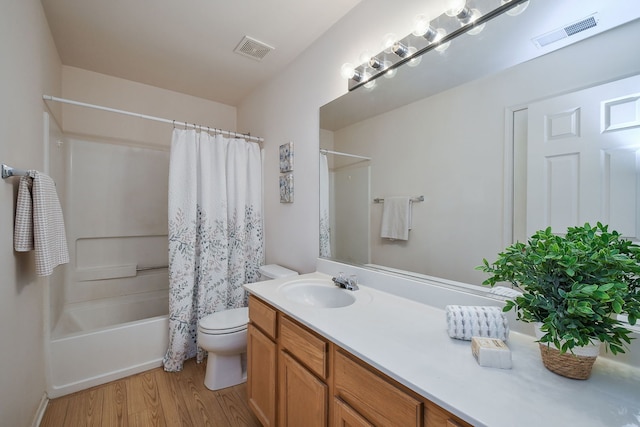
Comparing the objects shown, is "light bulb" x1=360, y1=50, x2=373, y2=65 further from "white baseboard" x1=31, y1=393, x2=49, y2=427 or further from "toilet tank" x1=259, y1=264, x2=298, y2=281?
"white baseboard" x1=31, y1=393, x2=49, y2=427

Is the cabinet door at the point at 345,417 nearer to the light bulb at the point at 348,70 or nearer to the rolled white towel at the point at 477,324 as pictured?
the rolled white towel at the point at 477,324

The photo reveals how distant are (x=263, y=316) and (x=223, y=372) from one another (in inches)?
34.7

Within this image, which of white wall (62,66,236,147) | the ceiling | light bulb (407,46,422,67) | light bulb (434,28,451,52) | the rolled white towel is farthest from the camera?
white wall (62,66,236,147)

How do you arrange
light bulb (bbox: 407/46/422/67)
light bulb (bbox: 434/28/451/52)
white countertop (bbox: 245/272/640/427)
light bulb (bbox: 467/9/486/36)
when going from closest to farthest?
white countertop (bbox: 245/272/640/427) → light bulb (bbox: 467/9/486/36) → light bulb (bbox: 434/28/451/52) → light bulb (bbox: 407/46/422/67)

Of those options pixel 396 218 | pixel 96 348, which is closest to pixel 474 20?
pixel 396 218

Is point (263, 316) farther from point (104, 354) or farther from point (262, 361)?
point (104, 354)

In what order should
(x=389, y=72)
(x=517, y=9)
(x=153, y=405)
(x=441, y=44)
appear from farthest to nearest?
1. (x=153, y=405)
2. (x=389, y=72)
3. (x=441, y=44)
4. (x=517, y=9)

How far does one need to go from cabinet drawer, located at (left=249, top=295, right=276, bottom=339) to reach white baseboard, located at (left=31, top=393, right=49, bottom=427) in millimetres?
1335

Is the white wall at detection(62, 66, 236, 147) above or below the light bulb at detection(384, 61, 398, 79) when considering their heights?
above

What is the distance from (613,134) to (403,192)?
0.75 meters

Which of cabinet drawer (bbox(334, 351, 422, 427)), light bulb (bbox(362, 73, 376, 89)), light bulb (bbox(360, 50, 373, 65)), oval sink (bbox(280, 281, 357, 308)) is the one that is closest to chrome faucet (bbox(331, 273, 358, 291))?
oval sink (bbox(280, 281, 357, 308))

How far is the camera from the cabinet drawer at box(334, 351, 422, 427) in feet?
2.31

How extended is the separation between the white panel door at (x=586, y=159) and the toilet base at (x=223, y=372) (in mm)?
1976

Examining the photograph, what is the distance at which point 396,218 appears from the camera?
1.43 meters
